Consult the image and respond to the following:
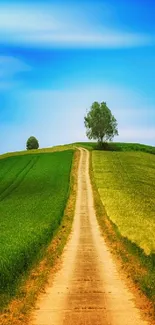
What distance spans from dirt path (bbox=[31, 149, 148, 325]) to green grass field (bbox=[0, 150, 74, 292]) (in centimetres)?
204

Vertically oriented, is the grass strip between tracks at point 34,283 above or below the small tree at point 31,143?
below

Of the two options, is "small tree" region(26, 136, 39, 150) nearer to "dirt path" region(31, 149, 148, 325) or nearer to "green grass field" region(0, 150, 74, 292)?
"green grass field" region(0, 150, 74, 292)

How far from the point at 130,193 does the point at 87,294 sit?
3832 centimetres

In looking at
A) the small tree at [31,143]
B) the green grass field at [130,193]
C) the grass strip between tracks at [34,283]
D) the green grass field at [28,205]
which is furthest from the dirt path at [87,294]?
the small tree at [31,143]

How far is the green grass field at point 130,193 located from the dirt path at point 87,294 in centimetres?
365

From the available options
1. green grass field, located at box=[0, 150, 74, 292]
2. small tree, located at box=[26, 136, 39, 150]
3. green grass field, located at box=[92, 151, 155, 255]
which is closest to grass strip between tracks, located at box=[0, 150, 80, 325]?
green grass field, located at box=[0, 150, 74, 292]

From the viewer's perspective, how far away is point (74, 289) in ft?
62.2

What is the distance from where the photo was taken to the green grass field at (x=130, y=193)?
33.3 m

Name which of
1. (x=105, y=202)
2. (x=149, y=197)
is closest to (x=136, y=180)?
(x=149, y=197)

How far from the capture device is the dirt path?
596 inches

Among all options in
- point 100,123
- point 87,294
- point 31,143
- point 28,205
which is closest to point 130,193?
point 28,205

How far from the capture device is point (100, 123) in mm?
131000

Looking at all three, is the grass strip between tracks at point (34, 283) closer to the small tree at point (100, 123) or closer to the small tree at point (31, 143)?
the small tree at point (100, 123)

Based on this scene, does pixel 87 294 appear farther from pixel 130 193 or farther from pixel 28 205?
pixel 130 193
